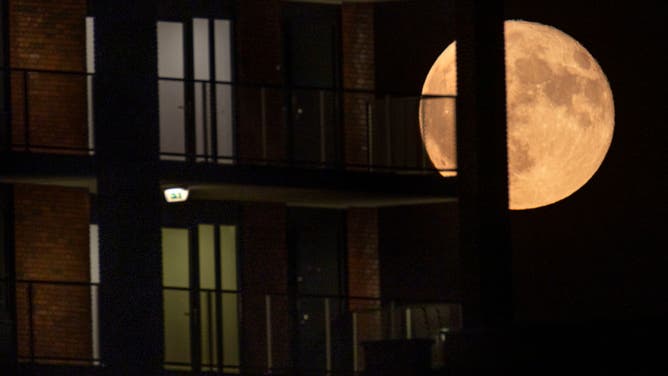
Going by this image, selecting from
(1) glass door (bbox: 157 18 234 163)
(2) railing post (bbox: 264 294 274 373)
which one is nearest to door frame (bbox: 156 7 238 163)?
(1) glass door (bbox: 157 18 234 163)

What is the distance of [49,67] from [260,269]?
4.49 m

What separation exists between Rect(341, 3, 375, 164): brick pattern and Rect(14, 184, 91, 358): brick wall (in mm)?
4618

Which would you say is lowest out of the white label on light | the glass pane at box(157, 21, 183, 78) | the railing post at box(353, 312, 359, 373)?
the railing post at box(353, 312, 359, 373)

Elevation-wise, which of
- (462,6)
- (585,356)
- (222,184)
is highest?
(462,6)

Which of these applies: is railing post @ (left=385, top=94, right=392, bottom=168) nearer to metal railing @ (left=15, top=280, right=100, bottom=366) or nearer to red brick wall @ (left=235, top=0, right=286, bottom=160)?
red brick wall @ (left=235, top=0, right=286, bottom=160)

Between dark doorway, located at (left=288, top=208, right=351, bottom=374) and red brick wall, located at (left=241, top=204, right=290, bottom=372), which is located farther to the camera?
dark doorway, located at (left=288, top=208, right=351, bottom=374)

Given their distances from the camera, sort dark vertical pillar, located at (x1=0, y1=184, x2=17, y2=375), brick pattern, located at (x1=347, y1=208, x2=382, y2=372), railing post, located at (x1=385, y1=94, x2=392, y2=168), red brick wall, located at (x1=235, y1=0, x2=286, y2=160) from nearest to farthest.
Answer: dark vertical pillar, located at (x1=0, y1=184, x2=17, y2=375) < railing post, located at (x1=385, y1=94, x2=392, y2=168) < red brick wall, located at (x1=235, y1=0, x2=286, y2=160) < brick pattern, located at (x1=347, y1=208, x2=382, y2=372)

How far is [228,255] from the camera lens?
115 ft

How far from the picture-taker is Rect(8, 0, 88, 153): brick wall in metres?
32.4

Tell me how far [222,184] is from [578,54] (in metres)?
5.79

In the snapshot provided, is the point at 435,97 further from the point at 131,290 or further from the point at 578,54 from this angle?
the point at 131,290

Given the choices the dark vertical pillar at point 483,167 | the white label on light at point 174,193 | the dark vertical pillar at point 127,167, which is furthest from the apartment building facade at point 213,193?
the dark vertical pillar at point 483,167

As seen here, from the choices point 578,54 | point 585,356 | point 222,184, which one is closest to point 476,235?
point 585,356

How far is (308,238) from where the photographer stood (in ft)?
119
